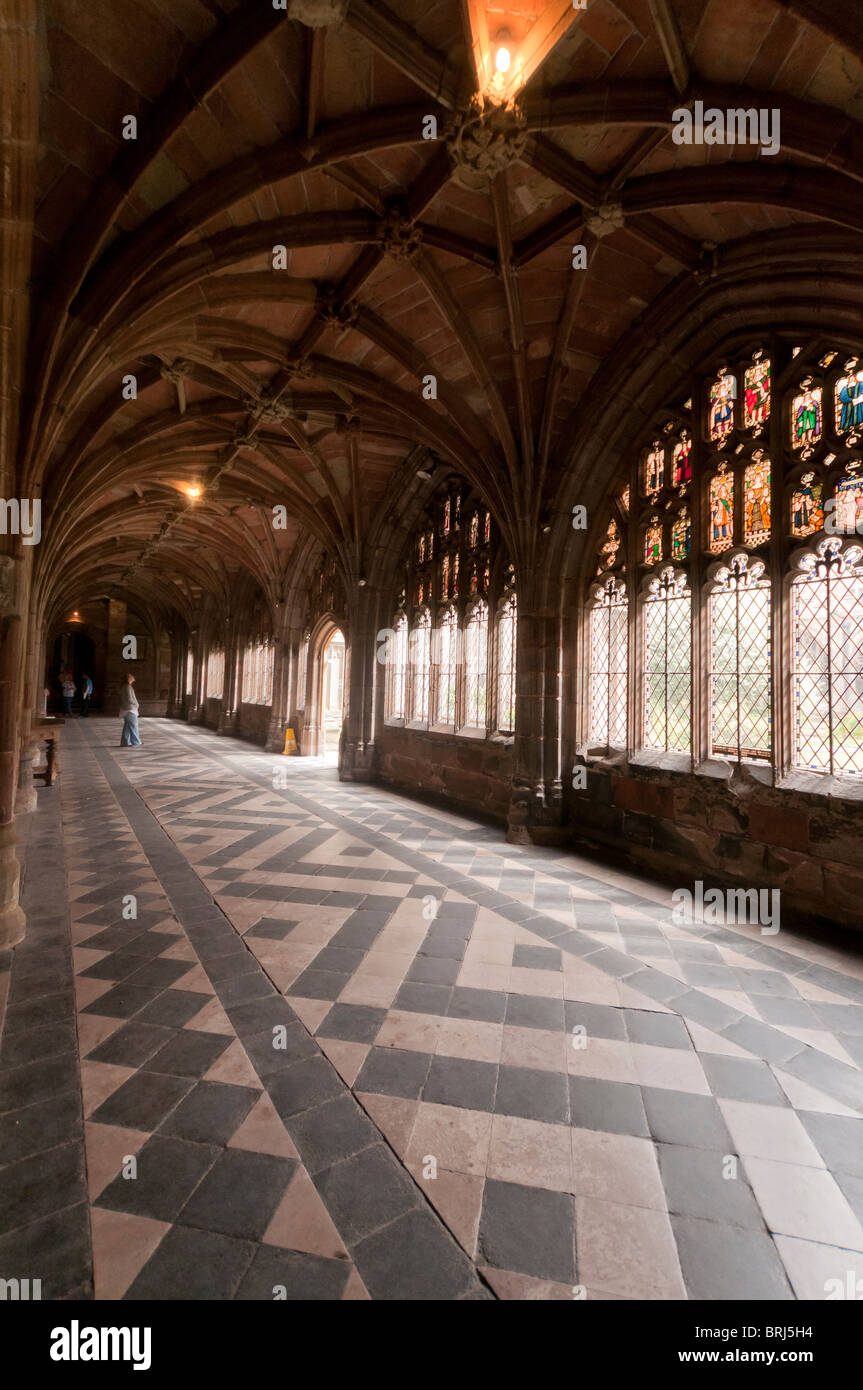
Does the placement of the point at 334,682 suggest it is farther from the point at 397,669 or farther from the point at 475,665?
the point at 475,665

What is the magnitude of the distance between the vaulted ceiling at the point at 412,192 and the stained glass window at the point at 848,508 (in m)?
1.72

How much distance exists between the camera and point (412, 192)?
193 inches

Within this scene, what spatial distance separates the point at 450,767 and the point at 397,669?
2.73m

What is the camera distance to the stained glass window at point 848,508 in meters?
4.57

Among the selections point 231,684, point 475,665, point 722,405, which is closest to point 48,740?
point 475,665

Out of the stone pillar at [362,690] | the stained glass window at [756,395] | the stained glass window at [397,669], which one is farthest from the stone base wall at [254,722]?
the stained glass window at [756,395]

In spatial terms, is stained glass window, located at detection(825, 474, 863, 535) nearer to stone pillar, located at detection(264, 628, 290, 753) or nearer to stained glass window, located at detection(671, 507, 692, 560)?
stained glass window, located at detection(671, 507, 692, 560)

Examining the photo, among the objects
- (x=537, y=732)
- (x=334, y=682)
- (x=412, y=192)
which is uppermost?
(x=412, y=192)

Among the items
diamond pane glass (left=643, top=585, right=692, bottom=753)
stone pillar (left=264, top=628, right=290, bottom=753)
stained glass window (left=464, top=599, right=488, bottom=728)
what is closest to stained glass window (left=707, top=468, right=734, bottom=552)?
diamond pane glass (left=643, top=585, right=692, bottom=753)

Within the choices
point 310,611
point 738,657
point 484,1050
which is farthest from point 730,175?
point 310,611

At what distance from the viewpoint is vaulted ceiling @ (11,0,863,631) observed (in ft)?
11.4

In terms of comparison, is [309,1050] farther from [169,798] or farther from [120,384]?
[120,384]

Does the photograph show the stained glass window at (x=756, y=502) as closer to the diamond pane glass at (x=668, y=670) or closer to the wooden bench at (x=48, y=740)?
the diamond pane glass at (x=668, y=670)

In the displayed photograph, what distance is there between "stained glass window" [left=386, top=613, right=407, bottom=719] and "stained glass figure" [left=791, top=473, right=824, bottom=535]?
6956 mm
